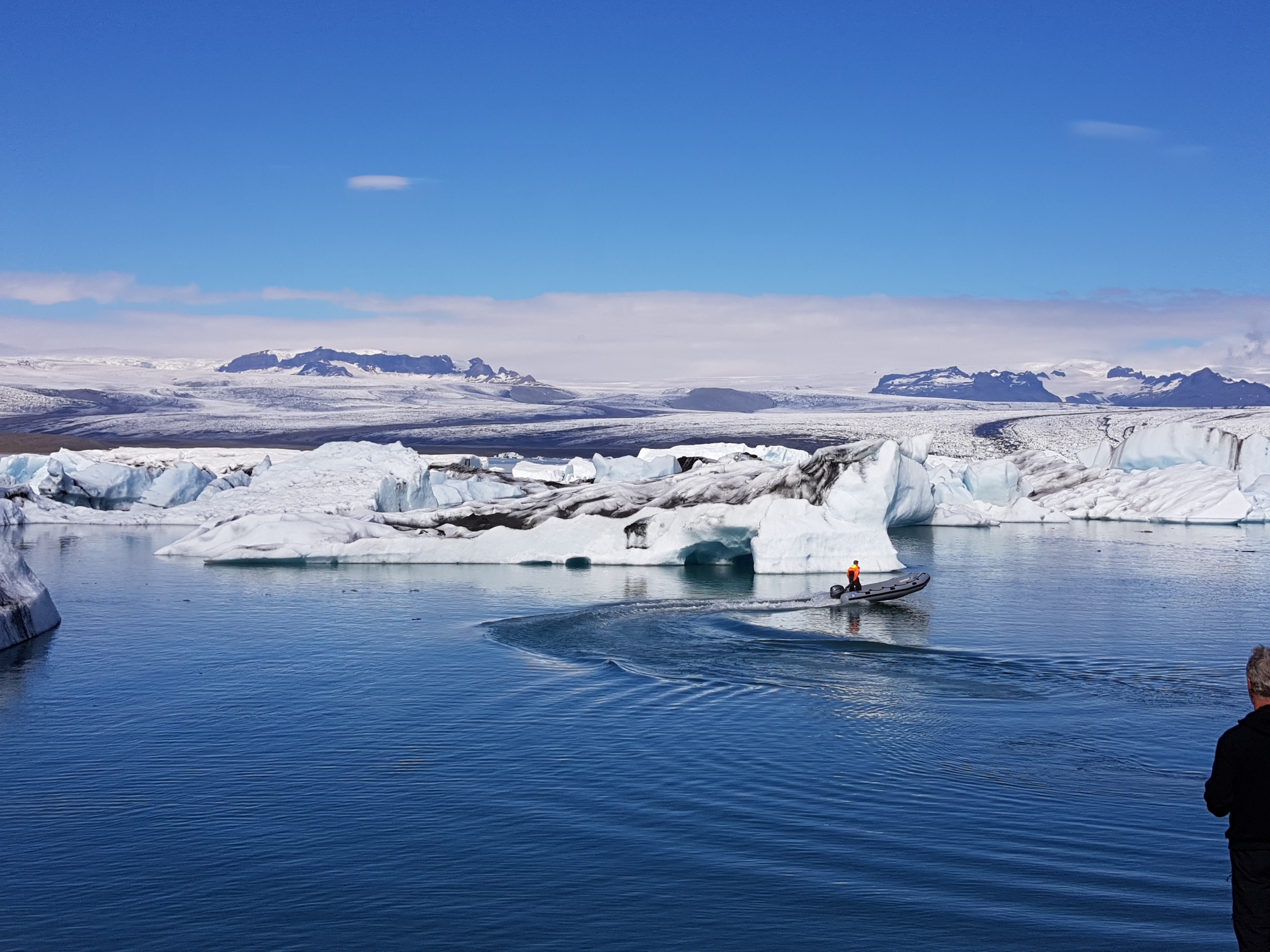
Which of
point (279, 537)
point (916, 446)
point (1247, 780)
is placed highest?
point (916, 446)

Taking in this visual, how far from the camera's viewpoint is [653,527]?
28234 mm

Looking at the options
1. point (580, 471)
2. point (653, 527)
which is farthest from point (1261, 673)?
point (580, 471)

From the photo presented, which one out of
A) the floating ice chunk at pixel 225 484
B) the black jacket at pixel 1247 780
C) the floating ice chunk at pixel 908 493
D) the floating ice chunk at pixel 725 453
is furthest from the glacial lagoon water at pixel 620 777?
the floating ice chunk at pixel 725 453

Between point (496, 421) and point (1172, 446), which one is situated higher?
point (496, 421)

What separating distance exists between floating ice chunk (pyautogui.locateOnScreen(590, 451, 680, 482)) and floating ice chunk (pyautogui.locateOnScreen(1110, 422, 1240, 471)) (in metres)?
20.0

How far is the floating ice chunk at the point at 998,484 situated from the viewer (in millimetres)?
47000

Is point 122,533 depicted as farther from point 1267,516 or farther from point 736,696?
point 1267,516

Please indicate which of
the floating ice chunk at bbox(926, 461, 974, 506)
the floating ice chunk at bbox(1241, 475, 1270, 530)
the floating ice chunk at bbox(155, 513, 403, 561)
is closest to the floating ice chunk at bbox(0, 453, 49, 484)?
the floating ice chunk at bbox(155, 513, 403, 561)

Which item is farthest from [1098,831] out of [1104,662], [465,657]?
[465,657]

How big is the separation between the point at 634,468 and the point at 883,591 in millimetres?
30561

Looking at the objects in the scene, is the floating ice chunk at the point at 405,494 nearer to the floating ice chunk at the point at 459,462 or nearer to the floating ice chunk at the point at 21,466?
the floating ice chunk at the point at 21,466

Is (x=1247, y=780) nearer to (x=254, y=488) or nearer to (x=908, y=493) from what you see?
(x=908, y=493)

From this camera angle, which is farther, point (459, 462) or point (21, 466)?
point (459, 462)

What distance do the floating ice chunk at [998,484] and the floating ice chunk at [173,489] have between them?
97.8 ft
